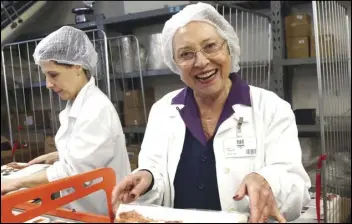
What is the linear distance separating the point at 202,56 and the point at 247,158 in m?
0.32

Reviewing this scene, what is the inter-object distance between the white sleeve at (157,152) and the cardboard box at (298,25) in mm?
1207

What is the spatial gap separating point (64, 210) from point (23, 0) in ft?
8.79

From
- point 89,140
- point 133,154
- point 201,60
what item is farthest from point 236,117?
point 133,154

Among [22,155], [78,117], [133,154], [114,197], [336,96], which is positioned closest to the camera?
[114,197]

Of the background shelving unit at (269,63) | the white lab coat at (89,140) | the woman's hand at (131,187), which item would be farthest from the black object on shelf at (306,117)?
the woman's hand at (131,187)

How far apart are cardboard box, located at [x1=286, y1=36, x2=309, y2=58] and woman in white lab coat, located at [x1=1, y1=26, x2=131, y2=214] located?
1.17 m

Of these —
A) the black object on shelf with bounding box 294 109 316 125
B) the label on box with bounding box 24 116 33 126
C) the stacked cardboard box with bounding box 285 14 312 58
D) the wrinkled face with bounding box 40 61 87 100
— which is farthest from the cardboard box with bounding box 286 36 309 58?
the label on box with bounding box 24 116 33 126

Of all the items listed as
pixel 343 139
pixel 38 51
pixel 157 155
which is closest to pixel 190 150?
pixel 157 155

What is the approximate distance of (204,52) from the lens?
1.03 m

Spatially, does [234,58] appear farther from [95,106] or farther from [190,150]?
[95,106]

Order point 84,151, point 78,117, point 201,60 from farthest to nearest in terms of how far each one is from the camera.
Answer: point 78,117
point 84,151
point 201,60

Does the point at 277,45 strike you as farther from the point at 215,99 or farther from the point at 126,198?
the point at 126,198

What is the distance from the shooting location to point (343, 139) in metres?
1.93

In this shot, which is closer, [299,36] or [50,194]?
[50,194]
